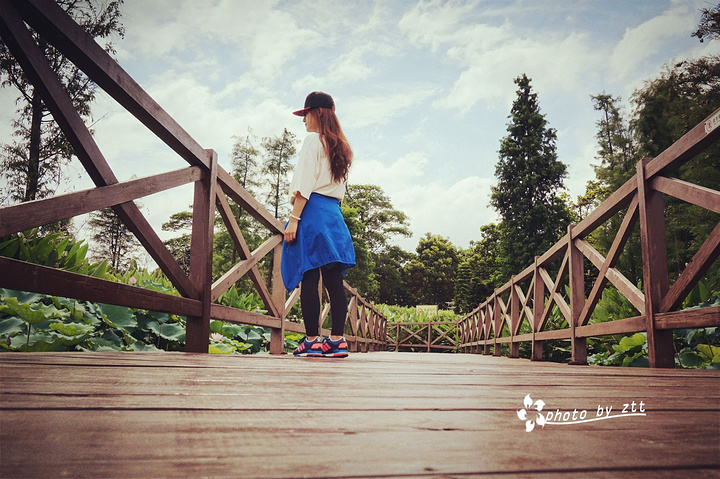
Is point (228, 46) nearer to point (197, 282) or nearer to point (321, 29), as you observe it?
point (321, 29)

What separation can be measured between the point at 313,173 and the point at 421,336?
50.1ft

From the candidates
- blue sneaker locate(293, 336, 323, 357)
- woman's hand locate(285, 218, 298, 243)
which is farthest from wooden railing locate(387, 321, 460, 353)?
woman's hand locate(285, 218, 298, 243)

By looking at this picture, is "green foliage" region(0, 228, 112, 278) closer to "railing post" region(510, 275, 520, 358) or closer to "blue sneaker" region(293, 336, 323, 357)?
"blue sneaker" region(293, 336, 323, 357)

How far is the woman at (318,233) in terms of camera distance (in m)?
2.73

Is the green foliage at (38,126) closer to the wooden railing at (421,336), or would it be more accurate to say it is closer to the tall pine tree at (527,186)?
the wooden railing at (421,336)

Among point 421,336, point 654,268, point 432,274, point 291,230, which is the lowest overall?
point 421,336

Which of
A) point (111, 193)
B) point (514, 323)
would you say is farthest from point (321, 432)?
point (514, 323)

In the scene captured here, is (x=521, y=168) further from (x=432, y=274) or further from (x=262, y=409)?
(x=262, y=409)

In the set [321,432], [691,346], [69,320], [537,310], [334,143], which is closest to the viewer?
[321,432]

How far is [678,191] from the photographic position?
7.29ft

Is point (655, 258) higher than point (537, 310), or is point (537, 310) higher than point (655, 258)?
point (655, 258)

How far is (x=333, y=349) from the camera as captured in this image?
2781 mm

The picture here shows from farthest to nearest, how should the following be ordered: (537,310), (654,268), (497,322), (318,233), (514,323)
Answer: (497,322), (514,323), (537,310), (318,233), (654,268)

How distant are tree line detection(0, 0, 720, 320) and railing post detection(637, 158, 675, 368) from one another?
375 cm
